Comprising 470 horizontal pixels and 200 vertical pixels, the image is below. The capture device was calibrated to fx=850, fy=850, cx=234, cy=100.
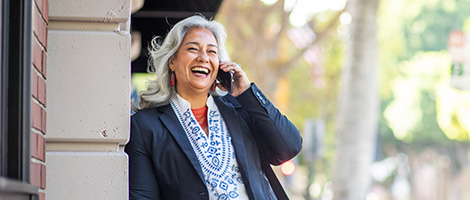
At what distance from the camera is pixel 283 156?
4238 millimetres

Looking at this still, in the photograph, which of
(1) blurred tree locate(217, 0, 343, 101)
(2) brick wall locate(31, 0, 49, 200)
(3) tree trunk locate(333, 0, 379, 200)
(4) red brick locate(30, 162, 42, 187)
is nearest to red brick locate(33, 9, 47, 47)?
(2) brick wall locate(31, 0, 49, 200)

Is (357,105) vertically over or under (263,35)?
under

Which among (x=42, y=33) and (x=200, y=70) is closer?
(x=42, y=33)

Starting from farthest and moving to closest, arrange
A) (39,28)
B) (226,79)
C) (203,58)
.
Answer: (226,79) < (203,58) < (39,28)

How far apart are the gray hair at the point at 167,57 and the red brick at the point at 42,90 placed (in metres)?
0.73

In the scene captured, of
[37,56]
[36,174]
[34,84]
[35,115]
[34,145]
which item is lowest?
[36,174]

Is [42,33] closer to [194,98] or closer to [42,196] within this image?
[42,196]

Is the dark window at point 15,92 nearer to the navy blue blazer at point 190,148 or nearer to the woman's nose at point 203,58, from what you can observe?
the navy blue blazer at point 190,148

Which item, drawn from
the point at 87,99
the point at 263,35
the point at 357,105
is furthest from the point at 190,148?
the point at 263,35

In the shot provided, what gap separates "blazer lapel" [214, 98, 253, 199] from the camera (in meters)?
4.03

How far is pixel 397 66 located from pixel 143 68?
25.4 meters

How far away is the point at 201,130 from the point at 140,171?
383 millimetres

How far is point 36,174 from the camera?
133 inches

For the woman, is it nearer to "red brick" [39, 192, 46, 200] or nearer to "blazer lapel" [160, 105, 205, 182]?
"blazer lapel" [160, 105, 205, 182]
